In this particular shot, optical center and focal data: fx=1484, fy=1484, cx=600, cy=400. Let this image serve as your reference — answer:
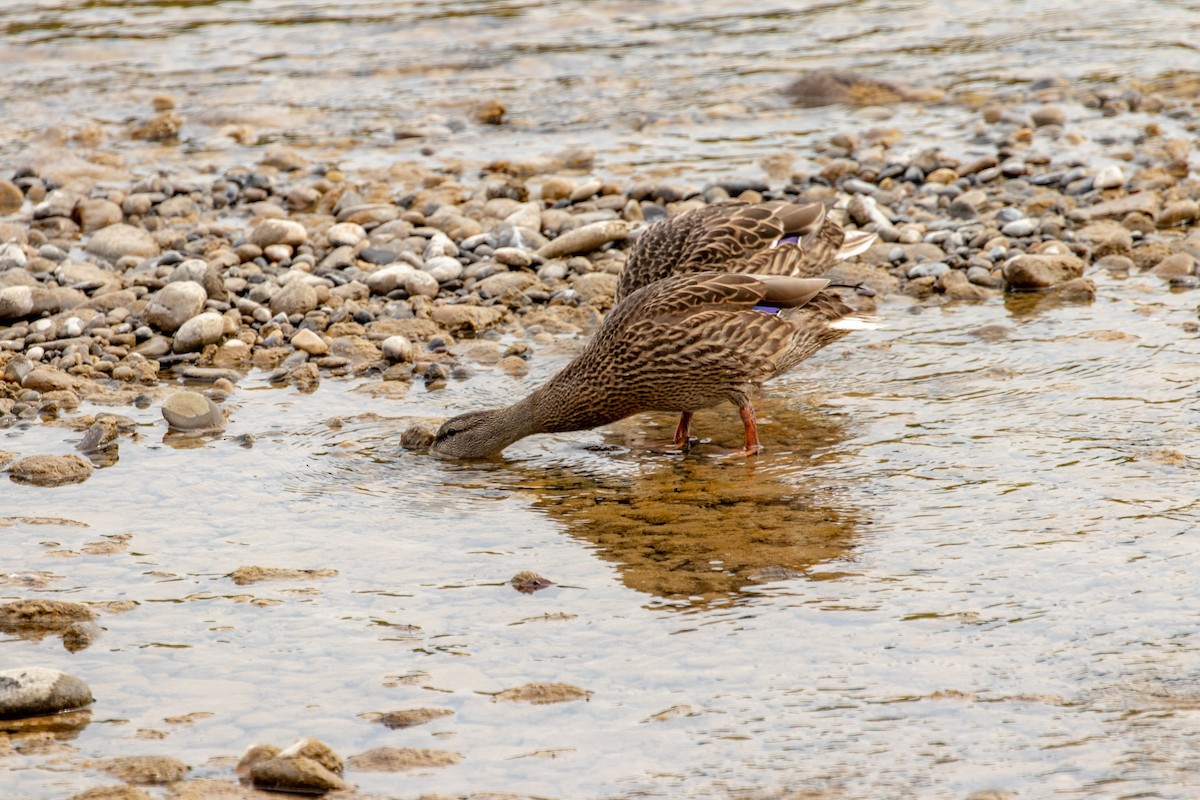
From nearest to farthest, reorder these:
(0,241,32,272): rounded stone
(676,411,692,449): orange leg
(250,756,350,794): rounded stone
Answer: (250,756,350,794): rounded stone < (676,411,692,449): orange leg < (0,241,32,272): rounded stone

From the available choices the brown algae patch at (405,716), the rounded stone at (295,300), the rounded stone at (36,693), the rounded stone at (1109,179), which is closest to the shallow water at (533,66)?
the rounded stone at (1109,179)

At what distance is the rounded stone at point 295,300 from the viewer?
982cm

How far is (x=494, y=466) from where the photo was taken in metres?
7.73

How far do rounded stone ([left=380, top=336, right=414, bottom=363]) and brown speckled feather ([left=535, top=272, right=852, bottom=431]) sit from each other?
1458 mm

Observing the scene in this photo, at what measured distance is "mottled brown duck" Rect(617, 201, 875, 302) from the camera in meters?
8.68

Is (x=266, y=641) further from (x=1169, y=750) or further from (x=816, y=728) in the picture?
(x=1169, y=750)

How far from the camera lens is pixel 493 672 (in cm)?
520

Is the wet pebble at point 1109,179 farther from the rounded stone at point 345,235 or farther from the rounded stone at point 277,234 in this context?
the rounded stone at point 277,234

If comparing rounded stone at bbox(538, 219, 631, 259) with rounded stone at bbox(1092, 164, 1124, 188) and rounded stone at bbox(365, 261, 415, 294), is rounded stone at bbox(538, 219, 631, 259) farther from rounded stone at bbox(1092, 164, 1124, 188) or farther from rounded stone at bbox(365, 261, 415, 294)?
rounded stone at bbox(1092, 164, 1124, 188)

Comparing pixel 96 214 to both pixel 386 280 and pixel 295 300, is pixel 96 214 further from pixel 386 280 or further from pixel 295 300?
pixel 386 280

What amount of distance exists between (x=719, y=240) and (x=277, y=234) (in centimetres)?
388

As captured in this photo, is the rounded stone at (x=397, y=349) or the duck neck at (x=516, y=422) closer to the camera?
the duck neck at (x=516, y=422)

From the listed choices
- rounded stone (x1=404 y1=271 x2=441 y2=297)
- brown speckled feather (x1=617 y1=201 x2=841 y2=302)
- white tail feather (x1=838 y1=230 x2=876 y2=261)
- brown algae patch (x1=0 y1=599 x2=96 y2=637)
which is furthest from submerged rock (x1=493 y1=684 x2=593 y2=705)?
rounded stone (x1=404 y1=271 x2=441 y2=297)

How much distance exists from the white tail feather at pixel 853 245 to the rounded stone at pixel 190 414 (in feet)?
12.9
